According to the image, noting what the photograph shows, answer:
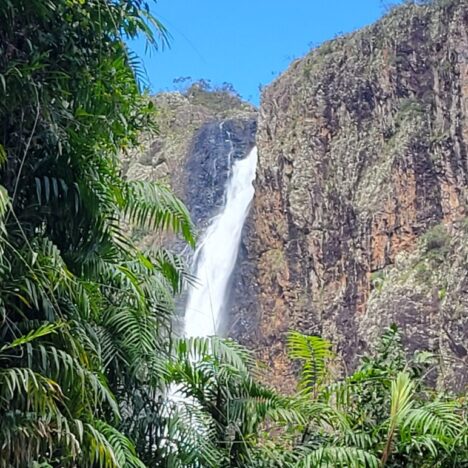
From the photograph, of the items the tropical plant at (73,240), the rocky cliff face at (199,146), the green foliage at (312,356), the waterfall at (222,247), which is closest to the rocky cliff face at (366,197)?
the waterfall at (222,247)

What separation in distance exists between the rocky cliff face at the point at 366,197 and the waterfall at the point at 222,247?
629 millimetres

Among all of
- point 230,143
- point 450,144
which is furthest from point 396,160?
point 230,143

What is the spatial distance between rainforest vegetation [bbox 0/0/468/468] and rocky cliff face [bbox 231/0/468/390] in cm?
1632

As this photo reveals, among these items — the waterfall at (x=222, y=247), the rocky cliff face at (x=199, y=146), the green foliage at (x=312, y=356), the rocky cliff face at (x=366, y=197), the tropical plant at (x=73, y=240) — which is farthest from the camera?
the rocky cliff face at (x=199, y=146)

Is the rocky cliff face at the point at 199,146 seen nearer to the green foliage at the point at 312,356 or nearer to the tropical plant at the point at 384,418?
the green foliage at the point at 312,356

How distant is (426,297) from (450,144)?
419 centimetres

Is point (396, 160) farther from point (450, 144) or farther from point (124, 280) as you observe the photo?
point (124, 280)

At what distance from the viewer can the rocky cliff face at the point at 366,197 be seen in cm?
2233

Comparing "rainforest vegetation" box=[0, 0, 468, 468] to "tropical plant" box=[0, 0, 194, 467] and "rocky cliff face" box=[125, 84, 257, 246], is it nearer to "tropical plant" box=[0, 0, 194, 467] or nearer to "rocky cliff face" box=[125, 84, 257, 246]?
"tropical plant" box=[0, 0, 194, 467]

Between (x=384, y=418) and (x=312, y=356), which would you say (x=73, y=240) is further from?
(x=384, y=418)

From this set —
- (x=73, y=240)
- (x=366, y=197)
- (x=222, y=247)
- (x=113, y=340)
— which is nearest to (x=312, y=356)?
(x=113, y=340)

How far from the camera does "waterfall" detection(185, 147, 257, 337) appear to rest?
78.6 ft

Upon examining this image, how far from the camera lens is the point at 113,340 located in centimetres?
410

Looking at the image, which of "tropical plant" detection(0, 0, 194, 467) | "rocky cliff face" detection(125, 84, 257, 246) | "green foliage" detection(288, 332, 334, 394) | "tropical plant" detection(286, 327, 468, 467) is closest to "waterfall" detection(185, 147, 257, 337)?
"rocky cliff face" detection(125, 84, 257, 246)
